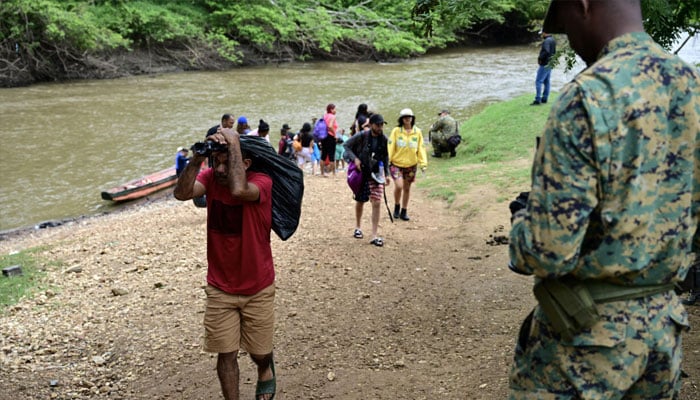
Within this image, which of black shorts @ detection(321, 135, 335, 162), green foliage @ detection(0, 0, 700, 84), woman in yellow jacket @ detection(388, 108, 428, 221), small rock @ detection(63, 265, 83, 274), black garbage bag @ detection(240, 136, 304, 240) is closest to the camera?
black garbage bag @ detection(240, 136, 304, 240)

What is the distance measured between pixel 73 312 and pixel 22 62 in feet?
91.4

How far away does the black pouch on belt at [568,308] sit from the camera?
83.0 inches

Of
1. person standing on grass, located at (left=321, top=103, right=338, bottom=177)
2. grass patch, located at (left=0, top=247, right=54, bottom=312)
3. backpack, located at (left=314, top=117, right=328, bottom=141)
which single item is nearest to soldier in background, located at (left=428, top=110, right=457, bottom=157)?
person standing on grass, located at (left=321, top=103, right=338, bottom=177)

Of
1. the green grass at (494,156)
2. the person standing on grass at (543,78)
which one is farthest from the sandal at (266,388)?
the person standing on grass at (543,78)

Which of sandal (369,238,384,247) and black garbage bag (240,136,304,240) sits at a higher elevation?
black garbage bag (240,136,304,240)

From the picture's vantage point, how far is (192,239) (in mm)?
10461

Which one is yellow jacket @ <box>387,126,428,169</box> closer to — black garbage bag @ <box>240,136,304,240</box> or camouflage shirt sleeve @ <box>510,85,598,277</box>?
black garbage bag @ <box>240,136,304,240</box>

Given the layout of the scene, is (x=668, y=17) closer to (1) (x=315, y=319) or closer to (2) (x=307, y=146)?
(1) (x=315, y=319)

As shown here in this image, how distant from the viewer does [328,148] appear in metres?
16.7

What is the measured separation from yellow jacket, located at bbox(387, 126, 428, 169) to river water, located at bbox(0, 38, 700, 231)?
678cm

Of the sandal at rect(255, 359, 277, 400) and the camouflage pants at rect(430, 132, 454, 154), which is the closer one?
the sandal at rect(255, 359, 277, 400)

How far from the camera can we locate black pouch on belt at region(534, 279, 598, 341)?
2109mm

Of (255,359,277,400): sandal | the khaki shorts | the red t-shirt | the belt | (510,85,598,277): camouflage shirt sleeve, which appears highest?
(510,85,598,277): camouflage shirt sleeve

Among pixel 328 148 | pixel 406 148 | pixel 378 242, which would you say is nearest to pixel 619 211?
pixel 378 242
